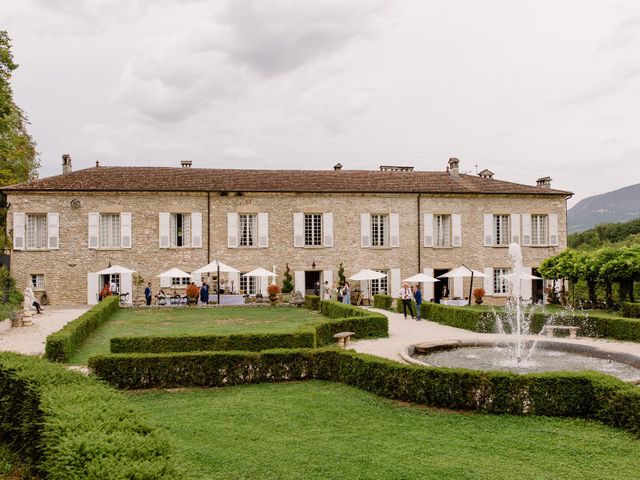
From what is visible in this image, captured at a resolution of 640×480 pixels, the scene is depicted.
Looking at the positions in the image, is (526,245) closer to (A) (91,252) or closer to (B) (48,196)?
(A) (91,252)

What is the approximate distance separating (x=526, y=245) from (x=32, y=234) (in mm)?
26201

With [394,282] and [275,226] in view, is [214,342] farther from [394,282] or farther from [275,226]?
[394,282]

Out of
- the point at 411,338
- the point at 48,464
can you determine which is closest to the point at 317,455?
the point at 48,464

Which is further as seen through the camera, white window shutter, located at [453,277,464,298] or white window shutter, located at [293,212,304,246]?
white window shutter, located at [453,277,464,298]

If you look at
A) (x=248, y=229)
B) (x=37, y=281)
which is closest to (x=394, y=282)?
(x=248, y=229)

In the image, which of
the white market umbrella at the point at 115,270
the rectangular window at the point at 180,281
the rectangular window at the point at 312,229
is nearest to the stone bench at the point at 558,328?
the rectangular window at the point at 312,229

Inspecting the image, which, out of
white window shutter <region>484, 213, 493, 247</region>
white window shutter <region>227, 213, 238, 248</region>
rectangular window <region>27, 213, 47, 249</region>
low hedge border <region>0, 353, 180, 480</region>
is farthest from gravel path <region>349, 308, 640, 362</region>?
rectangular window <region>27, 213, 47, 249</region>

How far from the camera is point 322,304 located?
21.4 meters

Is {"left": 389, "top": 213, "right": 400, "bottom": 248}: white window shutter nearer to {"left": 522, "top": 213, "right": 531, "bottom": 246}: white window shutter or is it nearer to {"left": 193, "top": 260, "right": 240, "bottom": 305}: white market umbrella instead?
{"left": 522, "top": 213, "right": 531, "bottom": 246}: white window shutter

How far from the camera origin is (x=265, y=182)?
2823 centimetres

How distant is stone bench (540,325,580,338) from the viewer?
15197 mm

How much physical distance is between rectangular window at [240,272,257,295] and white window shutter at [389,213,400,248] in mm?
7795

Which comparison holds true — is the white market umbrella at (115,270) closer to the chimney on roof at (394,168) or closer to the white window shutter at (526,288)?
the chimney on roof at (394,168)

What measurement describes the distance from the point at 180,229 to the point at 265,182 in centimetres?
516
